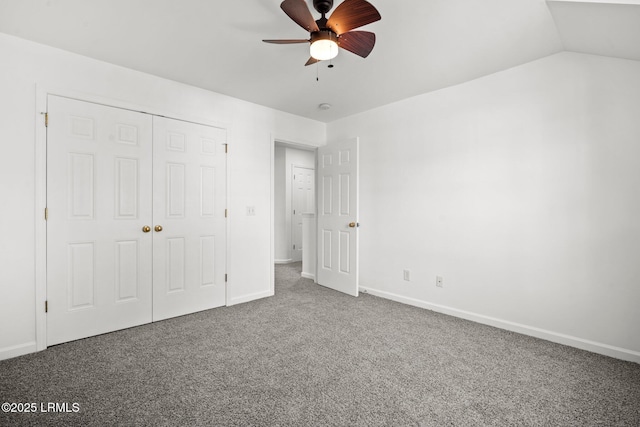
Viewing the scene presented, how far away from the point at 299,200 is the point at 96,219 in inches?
165

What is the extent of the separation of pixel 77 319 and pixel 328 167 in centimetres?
328

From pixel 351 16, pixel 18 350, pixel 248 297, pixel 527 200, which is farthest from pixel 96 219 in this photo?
pixel 527 200

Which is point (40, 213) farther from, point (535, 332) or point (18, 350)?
point (535, 332)

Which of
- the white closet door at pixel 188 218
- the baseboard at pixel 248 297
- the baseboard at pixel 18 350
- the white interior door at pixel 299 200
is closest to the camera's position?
the baseboard at pixel 18 350

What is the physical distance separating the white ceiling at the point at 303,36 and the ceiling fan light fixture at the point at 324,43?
0.21 meters

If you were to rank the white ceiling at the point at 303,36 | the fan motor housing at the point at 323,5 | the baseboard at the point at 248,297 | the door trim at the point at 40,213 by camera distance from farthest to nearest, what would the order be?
1. the baseboard at the point at 248,297
2. the door trim at the point at 40,213
3. the white ceiling at the point at 303,36
4. the fan motor housing at the point at 323,5

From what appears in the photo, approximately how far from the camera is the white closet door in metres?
2.98

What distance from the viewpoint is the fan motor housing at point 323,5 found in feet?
5.89

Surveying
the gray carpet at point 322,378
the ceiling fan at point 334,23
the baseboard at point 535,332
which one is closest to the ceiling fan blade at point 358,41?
the ceiling fan at point 334,23

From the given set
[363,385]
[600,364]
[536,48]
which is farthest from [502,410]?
[536,48]

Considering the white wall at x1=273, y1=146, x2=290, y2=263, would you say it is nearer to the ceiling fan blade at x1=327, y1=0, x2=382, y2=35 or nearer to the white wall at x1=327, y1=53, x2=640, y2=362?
the white wall at x1=327, y1=53, x2=640, y2=362

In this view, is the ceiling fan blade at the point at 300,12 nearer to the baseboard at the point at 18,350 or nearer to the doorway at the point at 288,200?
the baseboard at the point at 18,350

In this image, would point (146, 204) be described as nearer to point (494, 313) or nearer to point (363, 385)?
point (363, 385)

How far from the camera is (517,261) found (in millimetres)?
2725
